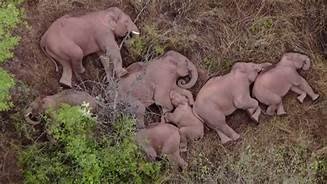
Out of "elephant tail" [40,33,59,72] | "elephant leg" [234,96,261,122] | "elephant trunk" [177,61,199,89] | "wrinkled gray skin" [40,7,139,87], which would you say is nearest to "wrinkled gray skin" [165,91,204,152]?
"elephant trunk" [177,61,199,89]

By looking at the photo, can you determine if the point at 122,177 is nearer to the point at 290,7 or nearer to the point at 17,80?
the point at 17,80

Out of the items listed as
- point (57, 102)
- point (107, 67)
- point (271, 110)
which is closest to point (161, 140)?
point (107, 67)

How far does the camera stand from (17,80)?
188 inches

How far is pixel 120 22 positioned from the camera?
16.0 ft

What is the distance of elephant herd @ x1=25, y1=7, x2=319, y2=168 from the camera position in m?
4.72

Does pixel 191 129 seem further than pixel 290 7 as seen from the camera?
No

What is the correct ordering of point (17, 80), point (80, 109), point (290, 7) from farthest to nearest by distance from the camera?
point (290, 7) < point (17, 80) < point (80, 109)

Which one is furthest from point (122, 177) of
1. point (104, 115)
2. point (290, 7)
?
point (290, 7)

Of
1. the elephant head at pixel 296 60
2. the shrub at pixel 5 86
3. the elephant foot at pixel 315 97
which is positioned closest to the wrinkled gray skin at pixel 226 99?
the elephant head at pixel 296 60

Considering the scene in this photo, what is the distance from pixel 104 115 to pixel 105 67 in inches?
14.3

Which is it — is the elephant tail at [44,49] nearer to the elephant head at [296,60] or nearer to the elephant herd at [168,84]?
the elephant herd at [168,84]

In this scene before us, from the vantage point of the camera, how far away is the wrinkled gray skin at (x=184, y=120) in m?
4.83

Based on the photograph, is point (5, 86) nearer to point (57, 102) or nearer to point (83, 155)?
point (57, 102)

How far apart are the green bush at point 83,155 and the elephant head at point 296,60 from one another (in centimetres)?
121
